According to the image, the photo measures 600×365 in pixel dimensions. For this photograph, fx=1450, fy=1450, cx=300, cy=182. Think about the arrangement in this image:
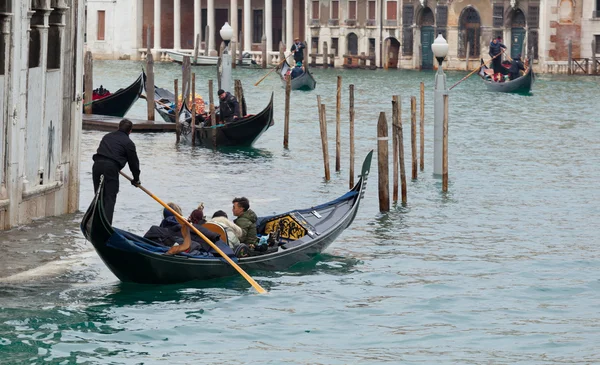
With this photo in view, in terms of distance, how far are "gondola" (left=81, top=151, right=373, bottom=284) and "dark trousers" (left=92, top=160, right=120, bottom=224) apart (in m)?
0.99

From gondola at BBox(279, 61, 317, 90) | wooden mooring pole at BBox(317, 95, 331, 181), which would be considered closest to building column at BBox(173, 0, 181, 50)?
gondola at BBox(279, 61, 317, 90)

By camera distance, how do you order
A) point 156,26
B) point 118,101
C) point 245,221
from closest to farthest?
point 245,221 → point 118,101 → point 156,26

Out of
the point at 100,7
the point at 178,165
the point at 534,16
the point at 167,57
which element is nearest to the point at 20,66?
the point at 178,165

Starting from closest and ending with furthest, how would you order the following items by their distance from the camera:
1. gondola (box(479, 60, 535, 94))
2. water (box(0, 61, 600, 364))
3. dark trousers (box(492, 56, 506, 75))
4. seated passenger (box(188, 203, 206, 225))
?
1. water (box(0, 61, 600, 364))
2. seated passenger (box(188, 203, 206, 225))
3. gondola (box(479, 60, 535, 94))
4. dark trousers (box(492, 56, 506, 75))

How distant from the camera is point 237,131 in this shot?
18766 millimetres

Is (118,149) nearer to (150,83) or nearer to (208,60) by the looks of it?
(150,83)

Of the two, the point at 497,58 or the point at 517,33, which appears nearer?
the point at 497,58

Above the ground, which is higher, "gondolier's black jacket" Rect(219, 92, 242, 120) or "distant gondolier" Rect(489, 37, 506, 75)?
"distant gondolier" Rect(489, 37, 506, 75)

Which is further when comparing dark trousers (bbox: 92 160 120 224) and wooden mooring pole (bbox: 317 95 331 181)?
wooden mooring pole (bbox: 317 95 331 181)

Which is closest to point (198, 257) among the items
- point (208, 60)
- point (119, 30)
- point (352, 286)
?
point (352, 286)

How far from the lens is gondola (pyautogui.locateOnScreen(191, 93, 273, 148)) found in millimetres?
18656

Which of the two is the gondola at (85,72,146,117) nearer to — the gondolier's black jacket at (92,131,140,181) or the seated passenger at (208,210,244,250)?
the gondolier's black jacket at (92,131,140,181)

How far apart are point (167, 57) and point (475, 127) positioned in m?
27.0

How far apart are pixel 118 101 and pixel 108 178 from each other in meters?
12.7
